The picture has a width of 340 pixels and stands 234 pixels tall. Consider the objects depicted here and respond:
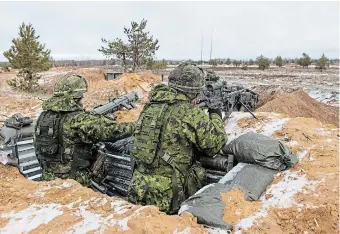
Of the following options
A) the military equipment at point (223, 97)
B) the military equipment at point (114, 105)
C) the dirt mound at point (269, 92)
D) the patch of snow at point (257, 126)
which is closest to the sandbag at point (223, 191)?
the military equipment at point (223, 97)

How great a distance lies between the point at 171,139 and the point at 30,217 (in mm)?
1326

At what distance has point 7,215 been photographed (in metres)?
2.76

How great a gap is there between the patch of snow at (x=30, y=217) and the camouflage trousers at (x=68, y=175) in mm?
1184

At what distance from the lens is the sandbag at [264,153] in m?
3.41

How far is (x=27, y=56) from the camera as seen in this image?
17.9 metres

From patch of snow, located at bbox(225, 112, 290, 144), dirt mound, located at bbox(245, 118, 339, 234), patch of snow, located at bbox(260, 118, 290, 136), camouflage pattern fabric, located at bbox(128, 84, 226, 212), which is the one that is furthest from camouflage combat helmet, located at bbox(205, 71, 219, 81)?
camouflage pattern fabric, located at bbox(128, 84, 226, 212)

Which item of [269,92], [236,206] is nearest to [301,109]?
[269,92]

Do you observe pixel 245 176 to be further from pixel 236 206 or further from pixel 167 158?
pixel 167 158

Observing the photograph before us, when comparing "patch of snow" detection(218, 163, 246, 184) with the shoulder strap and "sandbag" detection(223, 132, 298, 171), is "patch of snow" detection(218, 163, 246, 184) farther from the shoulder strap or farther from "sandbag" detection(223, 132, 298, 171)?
the shoulder strap

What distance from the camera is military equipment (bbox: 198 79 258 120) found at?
197 inches

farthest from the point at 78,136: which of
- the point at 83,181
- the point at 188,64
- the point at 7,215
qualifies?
the point at 188,64

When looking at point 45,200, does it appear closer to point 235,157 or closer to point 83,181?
point 83,181

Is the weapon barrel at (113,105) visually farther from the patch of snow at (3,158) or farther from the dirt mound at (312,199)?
the dirt mound at (312,199)

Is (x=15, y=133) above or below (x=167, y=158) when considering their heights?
below
